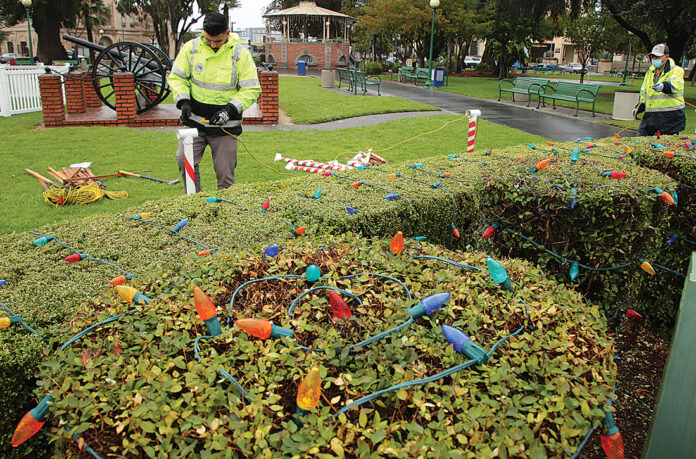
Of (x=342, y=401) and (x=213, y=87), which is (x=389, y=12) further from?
(x=342, y=401)

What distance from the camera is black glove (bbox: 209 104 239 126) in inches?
202

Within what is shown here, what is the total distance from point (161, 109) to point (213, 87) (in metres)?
9.13

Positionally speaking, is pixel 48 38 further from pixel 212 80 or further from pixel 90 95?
pixel 212 80

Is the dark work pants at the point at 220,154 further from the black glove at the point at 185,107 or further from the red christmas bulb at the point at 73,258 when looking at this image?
the red christmas bulb at the point at 73,258

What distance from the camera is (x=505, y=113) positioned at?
1595 cm

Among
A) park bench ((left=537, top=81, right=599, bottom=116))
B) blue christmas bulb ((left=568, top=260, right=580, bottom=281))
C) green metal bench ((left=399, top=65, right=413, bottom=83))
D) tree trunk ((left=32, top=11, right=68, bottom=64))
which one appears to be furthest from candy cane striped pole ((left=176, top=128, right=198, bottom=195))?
tree trunk ((left=32, top=11, right=68, bottom=64))

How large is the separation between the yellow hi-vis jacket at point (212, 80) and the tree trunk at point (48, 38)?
34.8 m

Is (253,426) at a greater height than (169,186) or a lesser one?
greater

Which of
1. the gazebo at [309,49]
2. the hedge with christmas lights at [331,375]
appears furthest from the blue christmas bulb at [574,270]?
the gazebo at [309,49]

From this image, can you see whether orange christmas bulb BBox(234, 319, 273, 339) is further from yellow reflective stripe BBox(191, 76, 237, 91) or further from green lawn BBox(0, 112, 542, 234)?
green lawn BBox(0, 112, 542, 234)

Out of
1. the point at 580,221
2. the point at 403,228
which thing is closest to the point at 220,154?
the point at 403,228

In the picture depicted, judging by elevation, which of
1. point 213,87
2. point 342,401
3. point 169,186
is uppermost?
point 213,87

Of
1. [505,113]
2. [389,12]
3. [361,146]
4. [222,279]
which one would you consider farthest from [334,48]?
[222,279]

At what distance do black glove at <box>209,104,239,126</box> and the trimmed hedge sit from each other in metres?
1.15
